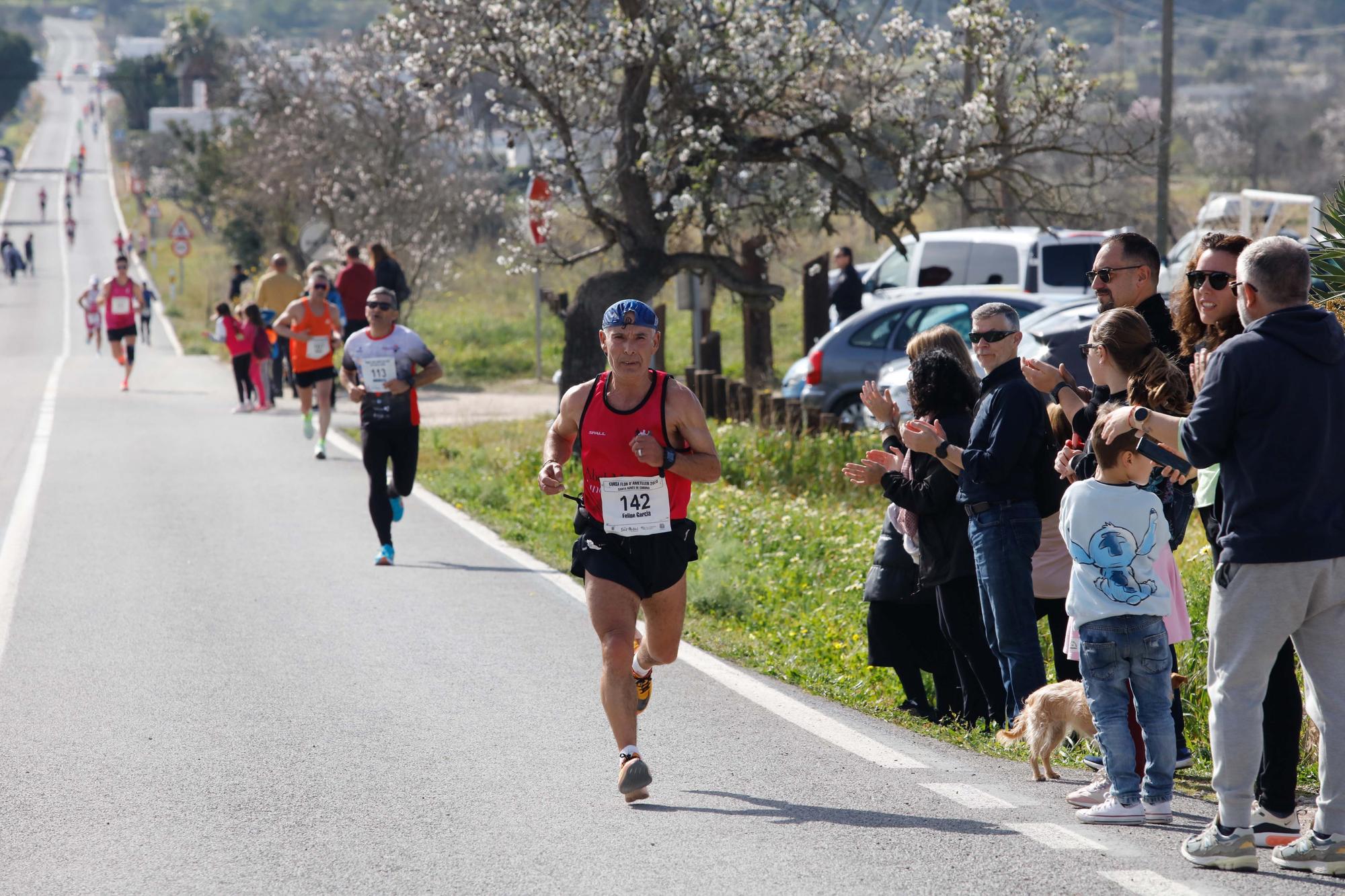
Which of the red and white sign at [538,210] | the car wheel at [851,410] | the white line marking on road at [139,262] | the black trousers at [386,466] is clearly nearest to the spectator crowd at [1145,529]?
the black trousers at [386,466]

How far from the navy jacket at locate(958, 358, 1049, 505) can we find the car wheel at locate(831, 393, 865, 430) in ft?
31.5

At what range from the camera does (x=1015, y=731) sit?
6062 millimetres

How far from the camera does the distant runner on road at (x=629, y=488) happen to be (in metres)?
5.95

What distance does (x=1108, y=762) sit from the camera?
214 inches

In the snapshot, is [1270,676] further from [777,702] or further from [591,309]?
[591,309]

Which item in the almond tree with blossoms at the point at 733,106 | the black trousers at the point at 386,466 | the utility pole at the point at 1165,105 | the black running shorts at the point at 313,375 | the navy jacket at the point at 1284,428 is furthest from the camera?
the utility pole at the point at 1165,105

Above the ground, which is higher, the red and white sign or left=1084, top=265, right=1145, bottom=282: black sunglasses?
the red and white sign

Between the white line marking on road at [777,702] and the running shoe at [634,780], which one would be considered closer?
the running shoe at [634,780]

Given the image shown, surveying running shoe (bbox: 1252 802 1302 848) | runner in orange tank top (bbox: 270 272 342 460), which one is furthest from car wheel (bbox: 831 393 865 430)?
running shoe (bbox: 1252 802 1302 848)

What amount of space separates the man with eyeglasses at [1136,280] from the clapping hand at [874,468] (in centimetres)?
108

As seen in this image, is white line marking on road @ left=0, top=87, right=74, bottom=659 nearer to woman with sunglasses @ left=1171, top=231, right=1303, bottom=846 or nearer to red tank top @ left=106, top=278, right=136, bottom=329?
red tank top @ left=106, top=278, right=136, bottom=329

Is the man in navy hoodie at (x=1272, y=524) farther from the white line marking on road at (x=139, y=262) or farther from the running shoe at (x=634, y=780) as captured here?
the white line marking on road at (x=139, y=262)

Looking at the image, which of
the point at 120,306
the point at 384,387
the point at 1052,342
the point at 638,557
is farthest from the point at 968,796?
the point at 120,306

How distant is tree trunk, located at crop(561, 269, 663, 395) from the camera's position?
53.1 ft
